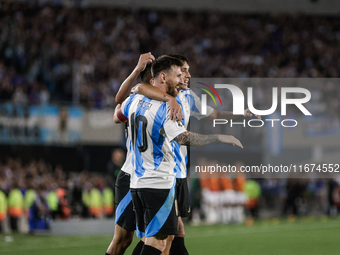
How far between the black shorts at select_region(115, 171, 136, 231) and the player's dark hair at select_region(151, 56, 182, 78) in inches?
45.4

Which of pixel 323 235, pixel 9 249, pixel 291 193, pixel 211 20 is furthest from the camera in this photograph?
pixel 211 20

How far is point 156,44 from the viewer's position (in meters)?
22.6

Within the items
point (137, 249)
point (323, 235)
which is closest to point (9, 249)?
point (137, 249)

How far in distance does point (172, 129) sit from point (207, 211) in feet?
41.3

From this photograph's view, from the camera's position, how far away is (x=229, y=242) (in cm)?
1076

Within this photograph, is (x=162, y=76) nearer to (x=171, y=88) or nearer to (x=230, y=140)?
(x=171, y=88)

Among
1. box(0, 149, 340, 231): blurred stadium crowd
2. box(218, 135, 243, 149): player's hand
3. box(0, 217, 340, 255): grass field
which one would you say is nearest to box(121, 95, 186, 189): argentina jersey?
box(218, 135, 243, 149): player's hand

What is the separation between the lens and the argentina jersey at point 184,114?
17.6ft

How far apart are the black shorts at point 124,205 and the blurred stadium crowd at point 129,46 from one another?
1067 cm

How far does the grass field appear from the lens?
30.7 ft

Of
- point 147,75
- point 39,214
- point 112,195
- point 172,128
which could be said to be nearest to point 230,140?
point 172,128

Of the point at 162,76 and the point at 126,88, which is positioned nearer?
the point at 162,76

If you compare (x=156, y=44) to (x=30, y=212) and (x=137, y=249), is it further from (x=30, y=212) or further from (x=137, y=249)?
(x=137, y=249)

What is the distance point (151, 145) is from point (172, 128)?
32 cm
